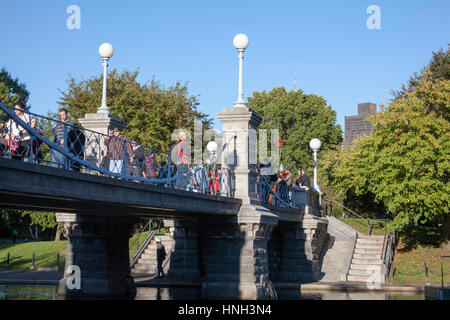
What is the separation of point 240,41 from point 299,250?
11927 millimetres

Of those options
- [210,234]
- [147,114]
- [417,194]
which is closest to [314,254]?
[417,194]

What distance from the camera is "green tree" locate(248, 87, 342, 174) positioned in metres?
57.3

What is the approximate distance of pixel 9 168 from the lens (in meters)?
10.1

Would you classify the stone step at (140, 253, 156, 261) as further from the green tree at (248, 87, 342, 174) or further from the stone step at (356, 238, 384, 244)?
the green tree at (248, 87, 342, 174)

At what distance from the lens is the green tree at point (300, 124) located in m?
57.3

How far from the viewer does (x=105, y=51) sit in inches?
709

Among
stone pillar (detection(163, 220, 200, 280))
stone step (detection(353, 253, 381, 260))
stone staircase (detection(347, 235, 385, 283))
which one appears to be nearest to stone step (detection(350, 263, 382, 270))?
stone staircase (detection(347, 235, 385, 283))

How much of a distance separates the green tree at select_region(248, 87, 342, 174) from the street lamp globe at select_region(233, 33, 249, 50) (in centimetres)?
3713

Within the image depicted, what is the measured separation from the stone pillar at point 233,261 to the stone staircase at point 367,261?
9485mm

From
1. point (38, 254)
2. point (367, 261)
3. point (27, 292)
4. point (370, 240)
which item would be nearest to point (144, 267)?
point (38, 254)

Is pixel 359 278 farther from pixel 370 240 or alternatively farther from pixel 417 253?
pixel 417 253
